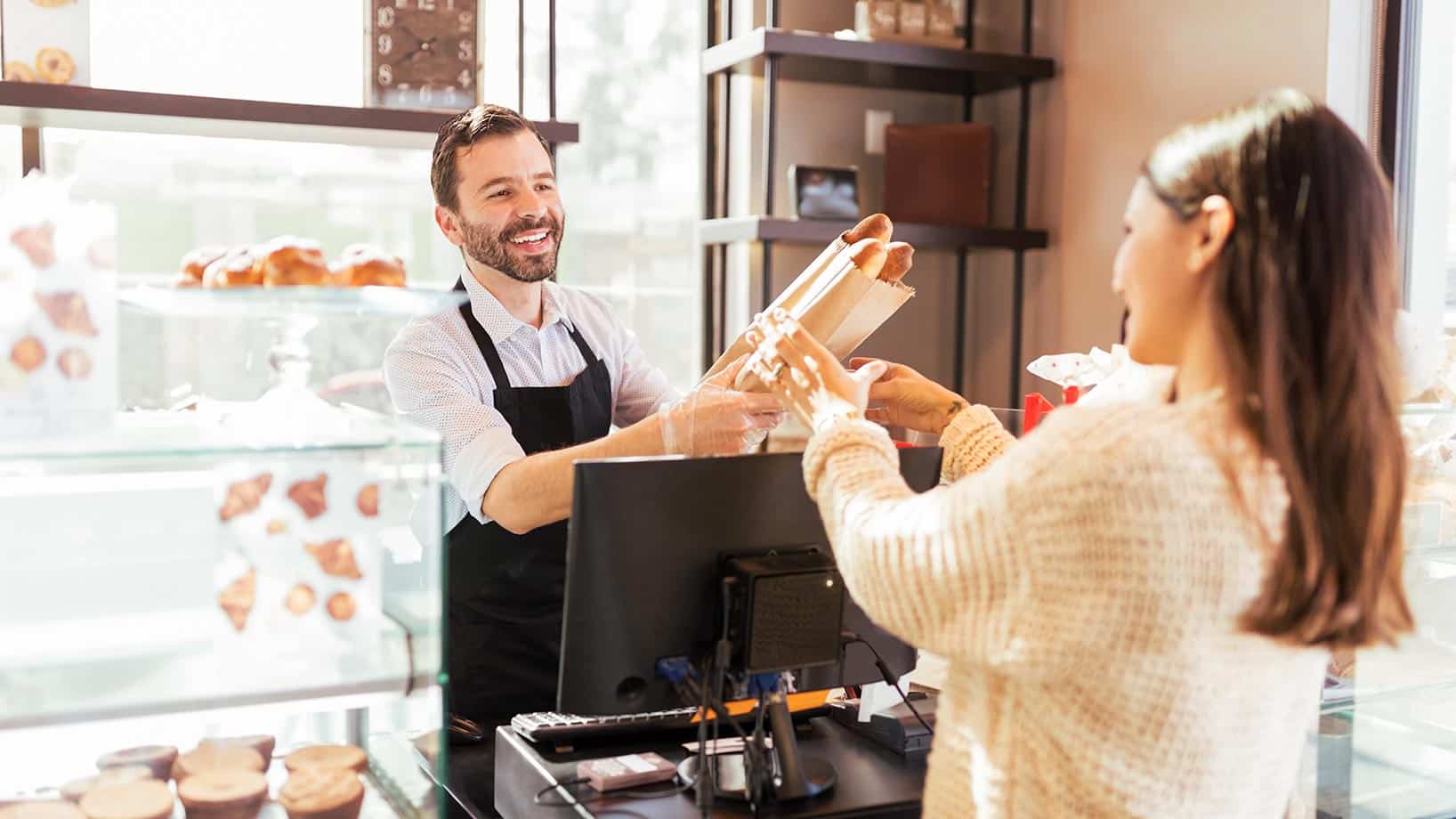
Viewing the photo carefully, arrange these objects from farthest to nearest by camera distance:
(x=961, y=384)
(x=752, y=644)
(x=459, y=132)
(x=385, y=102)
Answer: (x=961, y=384)
(x=385, y=102)
(x=459, y=132)
(x=752, y=644)

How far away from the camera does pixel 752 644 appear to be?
4.13 ft

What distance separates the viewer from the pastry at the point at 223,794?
106 centimetres

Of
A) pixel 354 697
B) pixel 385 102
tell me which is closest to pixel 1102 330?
pixel 385 102

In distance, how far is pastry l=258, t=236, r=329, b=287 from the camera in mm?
1246

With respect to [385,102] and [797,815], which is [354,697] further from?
[385,102]

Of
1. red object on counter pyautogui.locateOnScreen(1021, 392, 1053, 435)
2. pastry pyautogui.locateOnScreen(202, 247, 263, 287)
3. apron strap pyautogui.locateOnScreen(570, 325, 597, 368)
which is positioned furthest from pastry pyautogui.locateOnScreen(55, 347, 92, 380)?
red object on counter pyautogui.locateOnScreen(1021, 392, 1053, 435)

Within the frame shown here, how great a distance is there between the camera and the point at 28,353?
1014 mm

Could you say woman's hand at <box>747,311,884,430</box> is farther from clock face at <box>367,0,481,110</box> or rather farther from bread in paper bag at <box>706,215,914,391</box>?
clock face at <box>367,0,481,110</box>

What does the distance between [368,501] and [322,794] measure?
0.25 meters

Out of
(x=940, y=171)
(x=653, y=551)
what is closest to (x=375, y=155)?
(x=940, y=171)

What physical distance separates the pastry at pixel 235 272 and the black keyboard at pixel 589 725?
0.58 meters

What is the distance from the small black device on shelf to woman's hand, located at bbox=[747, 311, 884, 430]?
7 centimetres

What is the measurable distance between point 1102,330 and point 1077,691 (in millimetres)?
2355

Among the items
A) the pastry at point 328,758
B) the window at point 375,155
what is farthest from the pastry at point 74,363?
the window at point 375,155
